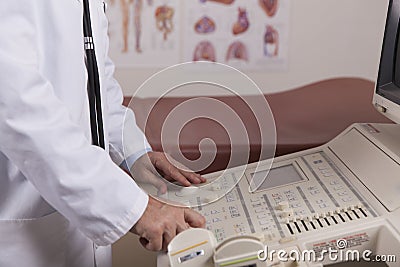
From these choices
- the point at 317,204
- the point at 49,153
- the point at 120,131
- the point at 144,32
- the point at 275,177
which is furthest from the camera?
the point at 144,32

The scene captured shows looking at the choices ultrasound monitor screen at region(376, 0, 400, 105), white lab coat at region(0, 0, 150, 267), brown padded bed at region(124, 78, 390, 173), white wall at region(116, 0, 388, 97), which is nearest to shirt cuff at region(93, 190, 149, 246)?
white lab coat at region(0, 0, 150, 267)

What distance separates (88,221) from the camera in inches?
33.5

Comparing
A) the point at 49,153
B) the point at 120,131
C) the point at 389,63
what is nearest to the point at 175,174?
the point at 120,131

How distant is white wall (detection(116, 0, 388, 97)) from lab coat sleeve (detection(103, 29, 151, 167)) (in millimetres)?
962

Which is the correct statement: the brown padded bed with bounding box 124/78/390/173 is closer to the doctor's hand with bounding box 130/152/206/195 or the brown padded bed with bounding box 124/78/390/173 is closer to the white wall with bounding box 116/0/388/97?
the white wall with bounding box 116/0/388/97

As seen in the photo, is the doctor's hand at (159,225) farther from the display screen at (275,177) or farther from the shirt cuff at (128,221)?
the display screen at (275,177)

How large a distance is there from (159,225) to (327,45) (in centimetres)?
158

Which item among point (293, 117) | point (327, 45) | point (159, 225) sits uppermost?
point (327, 45)

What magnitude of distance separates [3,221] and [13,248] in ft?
0.17

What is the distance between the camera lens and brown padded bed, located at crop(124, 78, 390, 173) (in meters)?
1.58

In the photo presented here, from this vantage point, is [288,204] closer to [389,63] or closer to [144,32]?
[389,63]

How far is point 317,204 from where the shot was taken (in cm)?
98

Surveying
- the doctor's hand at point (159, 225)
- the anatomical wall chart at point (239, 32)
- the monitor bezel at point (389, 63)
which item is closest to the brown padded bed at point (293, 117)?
the anatomical wall chart at point (239, 32)

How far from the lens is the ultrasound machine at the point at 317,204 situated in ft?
2.68
